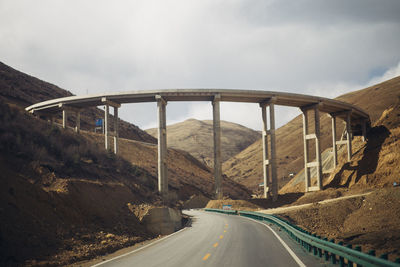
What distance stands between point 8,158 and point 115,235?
7123 millimetres

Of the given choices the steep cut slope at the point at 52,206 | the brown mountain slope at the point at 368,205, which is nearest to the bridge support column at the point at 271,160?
the brown mountain slope at the point at 368,205

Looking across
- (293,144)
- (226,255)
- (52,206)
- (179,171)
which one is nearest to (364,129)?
(179,171)

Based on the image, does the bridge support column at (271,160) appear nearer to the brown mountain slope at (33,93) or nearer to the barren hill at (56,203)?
the barren hill at (56,203)

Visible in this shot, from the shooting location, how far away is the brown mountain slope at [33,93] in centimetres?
8061

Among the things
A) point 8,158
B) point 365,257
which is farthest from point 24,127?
point 365,257

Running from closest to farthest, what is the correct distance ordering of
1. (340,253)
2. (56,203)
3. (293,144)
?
(340,253), (56,203), (293,144)

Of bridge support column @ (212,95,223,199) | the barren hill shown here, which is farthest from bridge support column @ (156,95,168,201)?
the barren hill

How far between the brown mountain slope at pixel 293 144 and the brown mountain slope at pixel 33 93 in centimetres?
3273

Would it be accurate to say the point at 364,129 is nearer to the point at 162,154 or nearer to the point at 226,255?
the point at 162,154

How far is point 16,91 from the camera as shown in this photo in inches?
Result: 3295

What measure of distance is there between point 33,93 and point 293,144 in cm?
8021

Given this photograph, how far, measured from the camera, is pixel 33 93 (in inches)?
3610

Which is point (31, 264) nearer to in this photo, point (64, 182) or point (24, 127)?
point (64, 182)

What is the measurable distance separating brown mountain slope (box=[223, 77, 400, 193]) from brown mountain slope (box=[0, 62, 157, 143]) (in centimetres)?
3273
